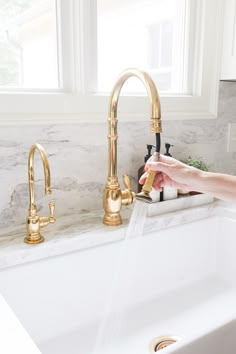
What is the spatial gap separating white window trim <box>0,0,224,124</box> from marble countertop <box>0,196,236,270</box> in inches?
11.2

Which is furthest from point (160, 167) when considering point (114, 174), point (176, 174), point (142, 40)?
point (142, 40)

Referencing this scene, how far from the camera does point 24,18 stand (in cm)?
102

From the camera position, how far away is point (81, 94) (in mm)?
1023

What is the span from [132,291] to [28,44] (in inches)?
30.2

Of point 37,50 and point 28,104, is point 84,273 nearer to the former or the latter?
→ point 28,104

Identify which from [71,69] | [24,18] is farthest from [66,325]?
[24,18]

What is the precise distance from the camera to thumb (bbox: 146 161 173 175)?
2.55 ft

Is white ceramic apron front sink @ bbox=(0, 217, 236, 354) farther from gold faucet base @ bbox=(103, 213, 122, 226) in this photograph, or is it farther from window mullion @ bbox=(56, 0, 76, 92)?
window mullion @ bbox=(56, 0, 76, 92)

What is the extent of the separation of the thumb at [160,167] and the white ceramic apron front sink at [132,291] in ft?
0.75

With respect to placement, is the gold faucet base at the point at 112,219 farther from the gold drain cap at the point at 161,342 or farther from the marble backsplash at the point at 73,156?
the gold drain cap at the point at 161,342

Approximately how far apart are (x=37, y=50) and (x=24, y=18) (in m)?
0.09

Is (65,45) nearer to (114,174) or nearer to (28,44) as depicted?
(28,44)

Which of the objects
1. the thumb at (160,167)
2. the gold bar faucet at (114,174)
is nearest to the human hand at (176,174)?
the thumb at (160,167)

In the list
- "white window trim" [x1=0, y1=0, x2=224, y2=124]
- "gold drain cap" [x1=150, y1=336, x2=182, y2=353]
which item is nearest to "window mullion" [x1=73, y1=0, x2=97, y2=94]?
"white window trim" [x1=0, y1=0, x2=224, y2=124]
